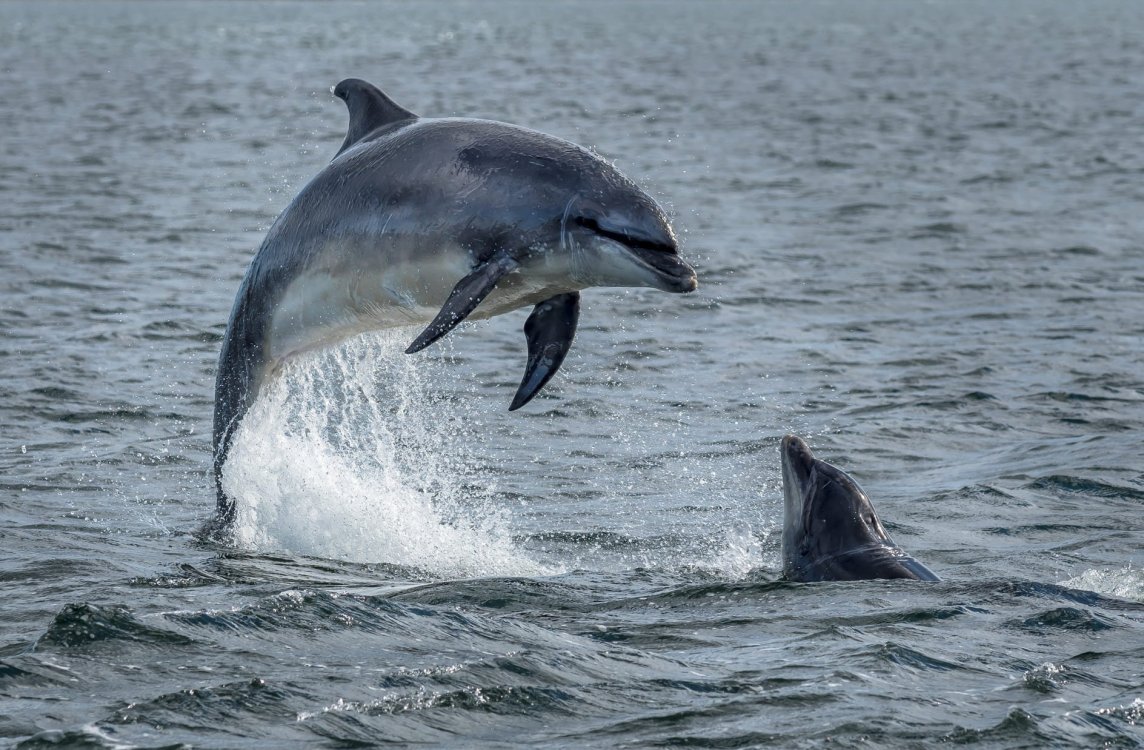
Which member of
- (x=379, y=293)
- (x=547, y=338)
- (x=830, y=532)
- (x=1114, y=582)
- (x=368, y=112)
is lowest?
(x=1114, y=582)

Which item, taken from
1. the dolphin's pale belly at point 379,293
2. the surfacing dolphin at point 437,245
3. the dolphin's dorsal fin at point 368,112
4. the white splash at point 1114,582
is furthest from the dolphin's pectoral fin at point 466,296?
the white splash at point 1114,582

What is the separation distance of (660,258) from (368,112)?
296cm

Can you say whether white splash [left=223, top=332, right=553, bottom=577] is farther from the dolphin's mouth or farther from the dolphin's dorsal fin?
the dolphin's mouth

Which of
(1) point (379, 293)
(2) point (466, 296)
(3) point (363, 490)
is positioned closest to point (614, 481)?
(3) point (363, 490)

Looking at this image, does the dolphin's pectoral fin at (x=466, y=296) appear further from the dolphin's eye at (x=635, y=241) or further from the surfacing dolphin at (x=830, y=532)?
the surfacing dolphin at (x=830, y=532)

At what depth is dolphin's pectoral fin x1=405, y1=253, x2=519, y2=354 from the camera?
9.68 meters

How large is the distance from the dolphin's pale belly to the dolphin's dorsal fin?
0.94m

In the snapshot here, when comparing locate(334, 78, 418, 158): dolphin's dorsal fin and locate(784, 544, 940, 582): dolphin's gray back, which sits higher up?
locate(334, 78, 418, 158): dolphin's dorsal fin

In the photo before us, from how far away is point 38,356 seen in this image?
18891 millimetres

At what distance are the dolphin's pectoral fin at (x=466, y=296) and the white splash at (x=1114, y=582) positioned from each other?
13.5 feet

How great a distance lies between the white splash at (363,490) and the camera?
1237 centimetres

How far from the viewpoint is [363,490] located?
45.5 ft

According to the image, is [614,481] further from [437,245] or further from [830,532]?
[437,245]

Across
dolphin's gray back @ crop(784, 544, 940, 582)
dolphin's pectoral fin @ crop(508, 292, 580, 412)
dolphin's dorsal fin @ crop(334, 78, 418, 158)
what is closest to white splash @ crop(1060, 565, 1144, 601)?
dolphin's gray back @ crop(784, 544, 940, 582)
